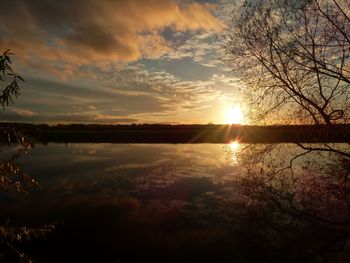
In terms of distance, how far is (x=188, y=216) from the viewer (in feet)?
51.2

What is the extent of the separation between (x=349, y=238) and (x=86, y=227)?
1039 centimetres

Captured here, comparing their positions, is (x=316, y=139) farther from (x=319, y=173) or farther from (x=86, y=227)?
(x=86, y=227)

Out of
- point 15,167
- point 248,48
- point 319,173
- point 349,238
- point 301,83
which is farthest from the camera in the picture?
point 319,173

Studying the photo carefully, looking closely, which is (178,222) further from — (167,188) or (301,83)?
(301,83)

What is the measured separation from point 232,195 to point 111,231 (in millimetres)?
8035

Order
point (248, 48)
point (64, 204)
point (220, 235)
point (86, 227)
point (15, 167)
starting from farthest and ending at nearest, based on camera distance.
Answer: point (248, 48), point (64, 204), point (86, 227), point (220, 235), point (15, 167)

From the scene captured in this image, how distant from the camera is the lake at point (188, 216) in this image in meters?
11.5

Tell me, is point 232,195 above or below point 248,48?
below

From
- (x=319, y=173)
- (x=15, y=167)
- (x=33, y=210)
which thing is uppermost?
(x=15, y=167)

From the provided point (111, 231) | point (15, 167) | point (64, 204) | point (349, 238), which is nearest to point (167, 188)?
point (64, 204)

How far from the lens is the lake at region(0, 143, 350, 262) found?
11.5m

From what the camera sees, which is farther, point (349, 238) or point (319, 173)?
point (319, 173)

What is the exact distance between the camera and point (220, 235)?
13016mm

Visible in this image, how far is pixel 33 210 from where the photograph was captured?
647 inches
